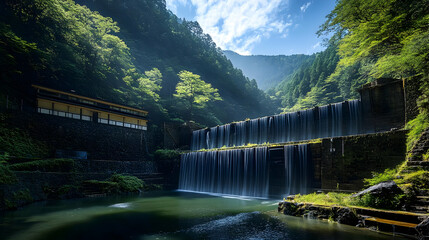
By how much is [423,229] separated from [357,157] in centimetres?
625

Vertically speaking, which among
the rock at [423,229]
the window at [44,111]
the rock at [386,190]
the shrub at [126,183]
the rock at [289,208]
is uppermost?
the window at [44,111]

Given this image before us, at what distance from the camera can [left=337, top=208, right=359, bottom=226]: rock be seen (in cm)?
697

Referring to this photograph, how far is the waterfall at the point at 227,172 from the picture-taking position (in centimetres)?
1659

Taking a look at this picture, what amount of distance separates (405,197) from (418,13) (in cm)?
1120

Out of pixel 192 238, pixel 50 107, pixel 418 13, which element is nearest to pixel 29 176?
pixel 50 107

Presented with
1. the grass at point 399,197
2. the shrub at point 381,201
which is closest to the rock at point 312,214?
the grass at point 399,197

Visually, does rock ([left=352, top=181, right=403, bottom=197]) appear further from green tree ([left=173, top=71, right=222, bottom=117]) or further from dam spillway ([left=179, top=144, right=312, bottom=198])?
green tree ([left=173, top=71, right=222, bottom=117])

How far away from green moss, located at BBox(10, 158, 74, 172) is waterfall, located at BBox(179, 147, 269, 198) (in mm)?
10306

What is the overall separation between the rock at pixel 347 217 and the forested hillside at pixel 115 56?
24.7 metres

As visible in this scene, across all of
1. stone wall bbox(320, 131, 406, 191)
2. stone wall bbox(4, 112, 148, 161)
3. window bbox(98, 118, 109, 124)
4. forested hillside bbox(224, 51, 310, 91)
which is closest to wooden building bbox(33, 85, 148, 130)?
window bbox(98, 118, 109, 124)

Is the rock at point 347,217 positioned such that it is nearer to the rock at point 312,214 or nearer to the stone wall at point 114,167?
the rock at point 312,214

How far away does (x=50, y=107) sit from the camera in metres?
19.2

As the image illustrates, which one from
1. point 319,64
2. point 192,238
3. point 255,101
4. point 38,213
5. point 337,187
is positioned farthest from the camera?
point 255,101

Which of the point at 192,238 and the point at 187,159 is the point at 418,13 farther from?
the point at 187,159
